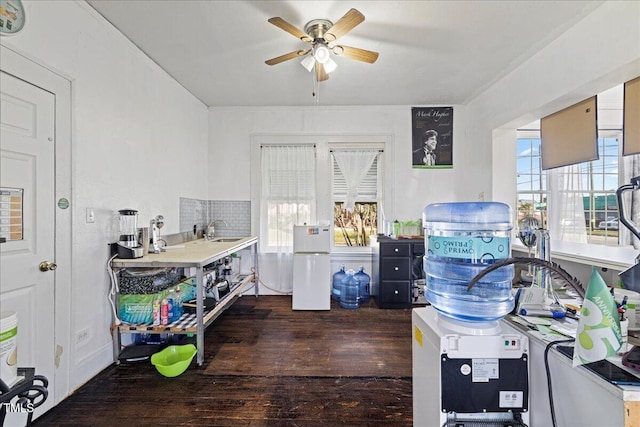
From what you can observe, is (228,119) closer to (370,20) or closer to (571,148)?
(370,20)

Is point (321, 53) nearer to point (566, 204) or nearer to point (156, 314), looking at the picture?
point (156, 314)

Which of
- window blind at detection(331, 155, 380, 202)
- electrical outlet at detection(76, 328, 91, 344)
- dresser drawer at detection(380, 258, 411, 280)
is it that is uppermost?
window blind at detection(331, 155, 380, 202)

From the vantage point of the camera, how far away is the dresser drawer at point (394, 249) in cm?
366

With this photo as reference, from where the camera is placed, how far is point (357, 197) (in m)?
4.30

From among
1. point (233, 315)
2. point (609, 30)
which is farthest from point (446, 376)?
point (233, 315)

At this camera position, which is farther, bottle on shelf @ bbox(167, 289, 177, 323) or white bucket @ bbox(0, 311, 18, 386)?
bottle on shelf @ bbox(167, 289, 177, 323)

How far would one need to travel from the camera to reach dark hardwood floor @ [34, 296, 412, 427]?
178 cm

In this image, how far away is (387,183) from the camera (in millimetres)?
4188

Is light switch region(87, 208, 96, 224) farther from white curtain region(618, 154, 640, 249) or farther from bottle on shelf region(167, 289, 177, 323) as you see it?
white curtain region(618, 154, 640, 249)

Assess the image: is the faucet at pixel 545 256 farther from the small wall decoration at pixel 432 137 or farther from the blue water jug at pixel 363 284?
the small wall decoration at pixel 432 137

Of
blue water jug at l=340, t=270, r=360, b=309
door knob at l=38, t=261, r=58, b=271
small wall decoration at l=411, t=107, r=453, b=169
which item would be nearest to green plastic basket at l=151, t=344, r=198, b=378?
door knob at l=38, t=261, r=58, b=271

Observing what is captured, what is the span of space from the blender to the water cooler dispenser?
2.27 m

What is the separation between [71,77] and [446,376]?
2840mm

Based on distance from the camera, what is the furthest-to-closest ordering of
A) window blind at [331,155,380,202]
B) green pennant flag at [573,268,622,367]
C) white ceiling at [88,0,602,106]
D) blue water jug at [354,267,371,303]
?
1. window blind at [331,155,380,202]
2. blue water jug at [354,267,371,303]
3. white ceiling at [88,0,602,106]
4. green pennant flag at [573,268,622,367]
